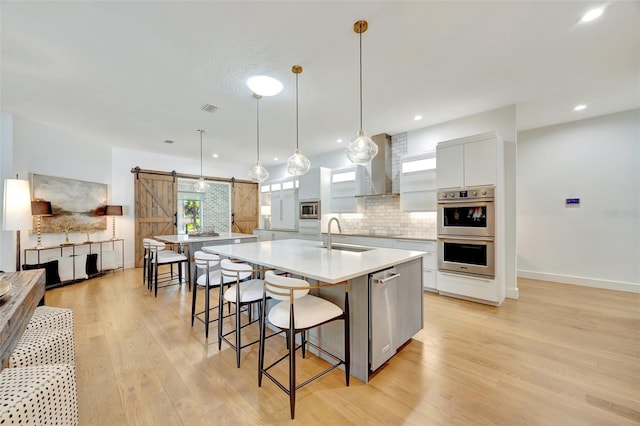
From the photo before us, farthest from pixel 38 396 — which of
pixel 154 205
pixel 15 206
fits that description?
pixel 154 205

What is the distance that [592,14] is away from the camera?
6.48 feet

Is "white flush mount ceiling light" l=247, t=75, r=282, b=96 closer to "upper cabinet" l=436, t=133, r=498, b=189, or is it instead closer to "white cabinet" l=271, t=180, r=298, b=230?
"upper cabinet" l=436, t=133, r=498, b=189

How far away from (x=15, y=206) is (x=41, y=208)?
3.69 feet

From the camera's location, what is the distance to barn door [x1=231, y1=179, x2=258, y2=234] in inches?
311

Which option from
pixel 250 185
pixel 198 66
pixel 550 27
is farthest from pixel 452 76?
pixel 250 185

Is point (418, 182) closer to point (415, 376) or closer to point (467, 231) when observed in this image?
point (467, 231)

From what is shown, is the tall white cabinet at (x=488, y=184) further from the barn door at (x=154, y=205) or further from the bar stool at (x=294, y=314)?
the barn door at (x=154, y=205)

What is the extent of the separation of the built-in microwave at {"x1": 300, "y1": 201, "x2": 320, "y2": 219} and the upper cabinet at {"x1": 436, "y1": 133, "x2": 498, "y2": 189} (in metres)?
2.72

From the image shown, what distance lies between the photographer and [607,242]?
404 centimetres

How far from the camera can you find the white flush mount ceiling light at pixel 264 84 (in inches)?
109

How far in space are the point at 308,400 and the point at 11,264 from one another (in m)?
5.20

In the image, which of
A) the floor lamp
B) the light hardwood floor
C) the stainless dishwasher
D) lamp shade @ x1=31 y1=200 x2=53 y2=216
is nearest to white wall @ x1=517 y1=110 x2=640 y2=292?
the light hardwood floor

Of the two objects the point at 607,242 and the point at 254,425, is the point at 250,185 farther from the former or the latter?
the point at 607,242

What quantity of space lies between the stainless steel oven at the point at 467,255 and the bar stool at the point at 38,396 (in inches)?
159
